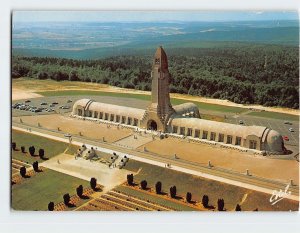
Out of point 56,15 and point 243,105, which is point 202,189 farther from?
point 56,15

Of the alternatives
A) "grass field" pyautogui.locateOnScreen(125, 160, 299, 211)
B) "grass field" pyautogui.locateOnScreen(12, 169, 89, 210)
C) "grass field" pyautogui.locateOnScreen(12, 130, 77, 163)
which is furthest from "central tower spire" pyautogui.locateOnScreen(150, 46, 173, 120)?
"grass field" pyautogui.locateOnScreen(12, 169, 89, 210)

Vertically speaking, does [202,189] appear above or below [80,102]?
below

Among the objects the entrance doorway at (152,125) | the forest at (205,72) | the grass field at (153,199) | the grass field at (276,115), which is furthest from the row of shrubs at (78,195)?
the grass field at (276,115)

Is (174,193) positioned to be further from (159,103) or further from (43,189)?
(159,103)

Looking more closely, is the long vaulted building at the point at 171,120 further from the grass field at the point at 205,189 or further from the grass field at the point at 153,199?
the grass field at the point at 153,199
